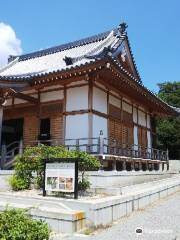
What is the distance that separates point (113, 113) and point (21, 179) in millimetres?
7474

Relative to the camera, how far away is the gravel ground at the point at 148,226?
7.32m

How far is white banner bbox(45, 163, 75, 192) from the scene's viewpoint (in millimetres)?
9700

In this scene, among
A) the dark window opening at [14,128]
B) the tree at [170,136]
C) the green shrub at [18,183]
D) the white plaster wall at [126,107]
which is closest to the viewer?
the green shrub at [18,183]

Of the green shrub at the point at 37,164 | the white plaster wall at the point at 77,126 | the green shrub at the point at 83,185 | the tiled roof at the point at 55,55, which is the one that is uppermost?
the tiled roof at the point at 55,55

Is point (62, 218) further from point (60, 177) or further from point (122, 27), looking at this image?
point (122, 27)

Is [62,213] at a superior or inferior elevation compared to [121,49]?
inferior

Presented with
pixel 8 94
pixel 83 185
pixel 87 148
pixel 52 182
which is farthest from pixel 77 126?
pixel 52 182

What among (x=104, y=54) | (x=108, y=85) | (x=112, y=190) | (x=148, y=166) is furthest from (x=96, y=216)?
Result: (x=148, y=166)

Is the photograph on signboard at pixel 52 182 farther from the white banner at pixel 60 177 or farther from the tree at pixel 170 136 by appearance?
the tree at pixel 170 136

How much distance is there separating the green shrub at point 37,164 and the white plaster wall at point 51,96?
546 centimetres

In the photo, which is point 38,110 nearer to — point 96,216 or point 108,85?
point 108,85

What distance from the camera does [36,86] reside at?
55.1 feet

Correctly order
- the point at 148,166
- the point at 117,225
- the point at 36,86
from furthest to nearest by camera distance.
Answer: the point at 148,166 < the point at 36,86 < the point at 117,225

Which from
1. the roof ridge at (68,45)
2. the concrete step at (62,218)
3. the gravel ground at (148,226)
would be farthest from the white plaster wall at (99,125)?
the roof ridge at (68,45)
